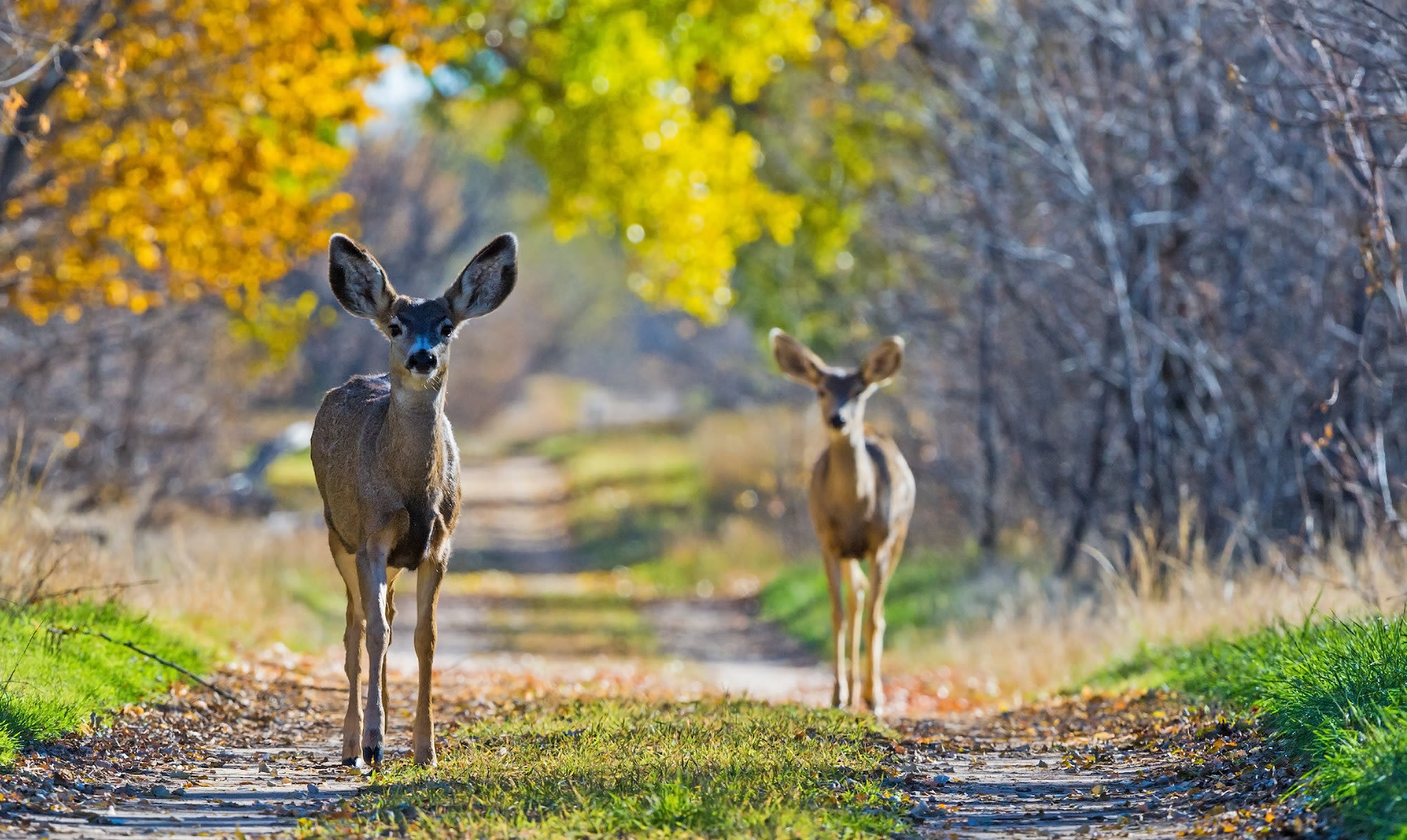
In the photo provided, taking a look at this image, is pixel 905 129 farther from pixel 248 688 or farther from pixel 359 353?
pixel 359 353

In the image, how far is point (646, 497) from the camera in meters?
39.5

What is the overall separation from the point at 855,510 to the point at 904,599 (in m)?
9.10

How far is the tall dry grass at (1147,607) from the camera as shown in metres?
12.2

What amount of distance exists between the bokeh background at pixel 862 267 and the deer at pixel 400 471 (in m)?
2.69

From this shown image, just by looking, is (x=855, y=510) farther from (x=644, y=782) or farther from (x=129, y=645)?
(x=644, y=782)

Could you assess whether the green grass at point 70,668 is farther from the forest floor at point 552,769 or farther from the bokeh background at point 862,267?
the bokeh background at point 862,267

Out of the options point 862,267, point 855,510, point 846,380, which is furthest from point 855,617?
point 862,267

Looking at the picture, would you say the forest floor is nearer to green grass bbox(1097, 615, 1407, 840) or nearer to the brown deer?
green grass bbox(1097, 615, 1407, 840)

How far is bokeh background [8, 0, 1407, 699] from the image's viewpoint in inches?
574

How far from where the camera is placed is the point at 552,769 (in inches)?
328

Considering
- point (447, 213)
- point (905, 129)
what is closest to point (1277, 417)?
point (905, 129)

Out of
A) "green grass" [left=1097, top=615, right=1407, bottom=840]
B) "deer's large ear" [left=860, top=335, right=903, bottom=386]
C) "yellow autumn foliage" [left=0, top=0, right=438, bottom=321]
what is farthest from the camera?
"yellow autumn foliage" [left=0, top=0, right=438, bottom=321]

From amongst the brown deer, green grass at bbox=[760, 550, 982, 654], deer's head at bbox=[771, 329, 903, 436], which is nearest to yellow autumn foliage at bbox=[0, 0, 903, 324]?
green grass at bbox=[760, 550, 982, 654]

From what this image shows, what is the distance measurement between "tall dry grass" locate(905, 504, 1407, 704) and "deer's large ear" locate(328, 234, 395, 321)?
5549 millimetres
